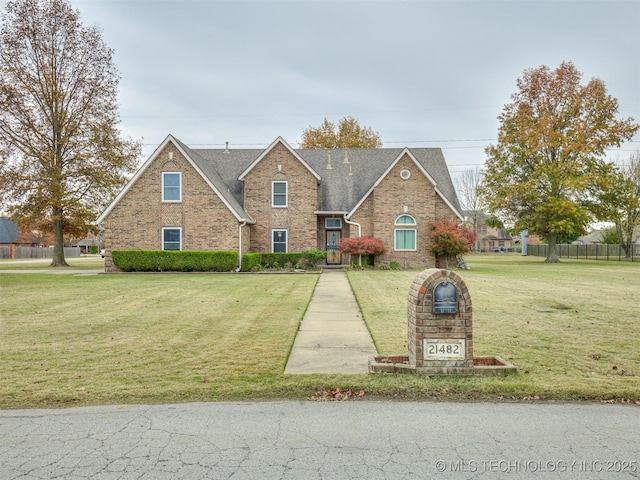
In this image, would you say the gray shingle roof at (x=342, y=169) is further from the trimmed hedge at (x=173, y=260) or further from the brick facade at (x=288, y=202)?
the trimmed hedge at (x=173, y=260)

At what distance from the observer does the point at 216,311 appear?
1021 cm

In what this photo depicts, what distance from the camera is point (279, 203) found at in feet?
84.6

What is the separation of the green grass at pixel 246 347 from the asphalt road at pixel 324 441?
367 mm

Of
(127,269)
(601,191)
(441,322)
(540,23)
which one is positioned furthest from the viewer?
(601,191)

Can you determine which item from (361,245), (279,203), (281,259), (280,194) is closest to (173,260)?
(281,259)

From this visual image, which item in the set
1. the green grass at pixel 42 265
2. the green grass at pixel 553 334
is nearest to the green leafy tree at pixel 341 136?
the green grass at pixel 42 265

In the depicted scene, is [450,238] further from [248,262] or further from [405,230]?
[248,262]

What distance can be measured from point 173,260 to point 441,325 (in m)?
19.0

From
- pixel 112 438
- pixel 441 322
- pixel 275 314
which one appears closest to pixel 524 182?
pixel 275 314

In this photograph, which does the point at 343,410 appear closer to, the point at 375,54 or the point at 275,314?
the point at 275,314

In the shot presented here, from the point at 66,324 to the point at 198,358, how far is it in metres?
4.24

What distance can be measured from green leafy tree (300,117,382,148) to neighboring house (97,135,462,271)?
16577 mm

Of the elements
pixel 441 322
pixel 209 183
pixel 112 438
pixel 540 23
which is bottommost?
pixel 112 438

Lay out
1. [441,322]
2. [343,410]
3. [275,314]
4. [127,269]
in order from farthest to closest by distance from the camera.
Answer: [127,269]
[275,314]
[441,322]
[343,410]
